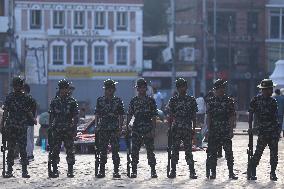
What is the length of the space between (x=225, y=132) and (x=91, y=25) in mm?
49147

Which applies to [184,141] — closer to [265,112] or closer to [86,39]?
[265,112]

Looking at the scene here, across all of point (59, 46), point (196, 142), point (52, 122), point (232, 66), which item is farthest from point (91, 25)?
point (52, 122)

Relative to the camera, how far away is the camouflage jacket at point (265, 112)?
15.2 meters

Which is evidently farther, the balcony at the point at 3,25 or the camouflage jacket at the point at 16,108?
the balcony at the point at 3,25

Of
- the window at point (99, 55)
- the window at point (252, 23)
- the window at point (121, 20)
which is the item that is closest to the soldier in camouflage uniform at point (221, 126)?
the window at point (99, 55)

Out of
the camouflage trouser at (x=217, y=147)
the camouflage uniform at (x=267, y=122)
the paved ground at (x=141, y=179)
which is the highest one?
the camouflage uniform at (x=267, y=122)

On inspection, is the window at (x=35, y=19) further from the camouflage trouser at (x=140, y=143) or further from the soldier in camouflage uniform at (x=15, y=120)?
the camouflage trouser at (x=140, y=143)

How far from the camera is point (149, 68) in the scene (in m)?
64.1

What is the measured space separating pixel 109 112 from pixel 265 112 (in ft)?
9.98

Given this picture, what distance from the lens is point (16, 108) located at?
51.0 feet

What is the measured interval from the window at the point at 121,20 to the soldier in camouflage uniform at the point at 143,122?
4899 centimetres

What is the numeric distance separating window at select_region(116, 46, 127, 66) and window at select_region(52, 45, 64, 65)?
4450mm

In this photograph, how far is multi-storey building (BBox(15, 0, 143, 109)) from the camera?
6278 centimetres

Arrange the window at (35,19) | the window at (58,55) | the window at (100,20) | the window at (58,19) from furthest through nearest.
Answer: the window at (100,20) → the window at (58,19) → the window at (35,19) → the window at (58,55)
